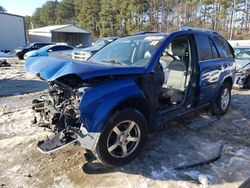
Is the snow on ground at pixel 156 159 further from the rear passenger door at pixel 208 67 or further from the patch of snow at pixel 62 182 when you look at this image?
the rear passenger door at pixel 208 67

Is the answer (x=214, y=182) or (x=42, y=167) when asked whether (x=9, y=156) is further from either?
(x=214, y=182)

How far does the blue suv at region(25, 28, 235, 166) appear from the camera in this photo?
308 cm

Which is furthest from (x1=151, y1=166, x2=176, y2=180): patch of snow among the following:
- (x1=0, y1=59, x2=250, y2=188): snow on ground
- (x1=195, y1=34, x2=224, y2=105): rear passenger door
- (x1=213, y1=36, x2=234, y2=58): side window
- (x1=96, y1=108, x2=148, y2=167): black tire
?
(x1=213, y1=36, x2=234, y2=58): side window

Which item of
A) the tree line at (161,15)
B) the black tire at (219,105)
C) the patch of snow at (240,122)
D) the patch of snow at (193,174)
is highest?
the tree line at (161,15)

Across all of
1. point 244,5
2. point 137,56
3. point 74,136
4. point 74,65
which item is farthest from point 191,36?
point 244,5

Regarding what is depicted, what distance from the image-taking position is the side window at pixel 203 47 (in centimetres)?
470

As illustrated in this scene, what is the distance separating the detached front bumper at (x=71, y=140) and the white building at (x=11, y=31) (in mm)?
33042

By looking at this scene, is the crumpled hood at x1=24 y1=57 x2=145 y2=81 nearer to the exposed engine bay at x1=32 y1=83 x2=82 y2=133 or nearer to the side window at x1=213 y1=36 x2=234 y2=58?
the exposed engine bay at x1=32 y1=83 x2=82 y2=133

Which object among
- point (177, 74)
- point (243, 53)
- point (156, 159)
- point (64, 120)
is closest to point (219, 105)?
point (177, 74)

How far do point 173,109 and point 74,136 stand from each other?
1.82m

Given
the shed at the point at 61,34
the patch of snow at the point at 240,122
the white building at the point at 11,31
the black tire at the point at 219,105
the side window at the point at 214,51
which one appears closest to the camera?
the side window at the point at 214,51

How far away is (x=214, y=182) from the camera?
3.17m

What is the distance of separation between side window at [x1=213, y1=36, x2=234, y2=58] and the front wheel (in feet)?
2.22

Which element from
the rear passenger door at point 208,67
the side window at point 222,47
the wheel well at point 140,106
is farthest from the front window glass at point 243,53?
the wheel well at point 140,106
